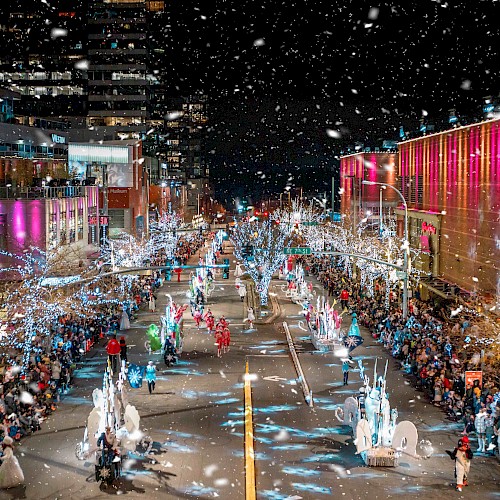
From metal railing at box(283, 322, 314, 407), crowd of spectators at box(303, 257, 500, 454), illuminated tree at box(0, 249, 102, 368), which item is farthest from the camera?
illuminated tree at box(0, 249, 102, 368)

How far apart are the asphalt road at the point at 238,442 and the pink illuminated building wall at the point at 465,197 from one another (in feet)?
27.7

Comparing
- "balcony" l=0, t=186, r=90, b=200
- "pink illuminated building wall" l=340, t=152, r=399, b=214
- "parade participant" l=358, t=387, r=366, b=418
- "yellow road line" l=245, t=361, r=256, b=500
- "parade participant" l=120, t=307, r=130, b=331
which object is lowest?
"yellow road line" l=245, t=361, r=256, b=500

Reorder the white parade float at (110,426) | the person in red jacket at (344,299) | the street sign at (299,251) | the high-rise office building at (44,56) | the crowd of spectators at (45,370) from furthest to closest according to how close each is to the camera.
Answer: the high-rise office building at (44,56)
the person in red jacket at (344,299)
the street sign at (299,251)
the crowd of spectators at (45,370)
the white parade float at (110,426)

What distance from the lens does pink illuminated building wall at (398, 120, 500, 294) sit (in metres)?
38.0

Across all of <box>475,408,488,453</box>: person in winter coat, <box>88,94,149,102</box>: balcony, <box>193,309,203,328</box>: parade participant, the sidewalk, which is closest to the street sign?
the sidewalk

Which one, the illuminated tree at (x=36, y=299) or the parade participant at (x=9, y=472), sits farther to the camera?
the illuminated tree at (x=36, y=299)

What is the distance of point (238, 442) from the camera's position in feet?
70.5

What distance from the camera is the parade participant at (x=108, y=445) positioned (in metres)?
18.3

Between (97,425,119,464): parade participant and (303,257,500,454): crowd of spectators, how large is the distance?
350 inches

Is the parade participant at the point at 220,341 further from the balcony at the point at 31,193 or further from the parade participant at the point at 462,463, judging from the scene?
the parade participant at the point at 462,463

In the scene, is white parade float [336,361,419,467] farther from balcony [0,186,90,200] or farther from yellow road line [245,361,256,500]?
balcony [0,186,90,200]

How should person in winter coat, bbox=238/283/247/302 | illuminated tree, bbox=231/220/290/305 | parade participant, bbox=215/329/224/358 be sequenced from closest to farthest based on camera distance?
parade participant, bbox=215/329/224/358 → illuminated tree, bbox=231/220/290/305 → person in winter coat, bbox=238/283/247/302

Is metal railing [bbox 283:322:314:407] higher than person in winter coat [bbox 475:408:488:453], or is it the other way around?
person in winter coat [bbox 475:408:488:453]

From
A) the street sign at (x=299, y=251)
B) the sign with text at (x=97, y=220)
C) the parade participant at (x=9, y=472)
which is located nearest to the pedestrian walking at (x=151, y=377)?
the parade participant at (x=9, y=472)
